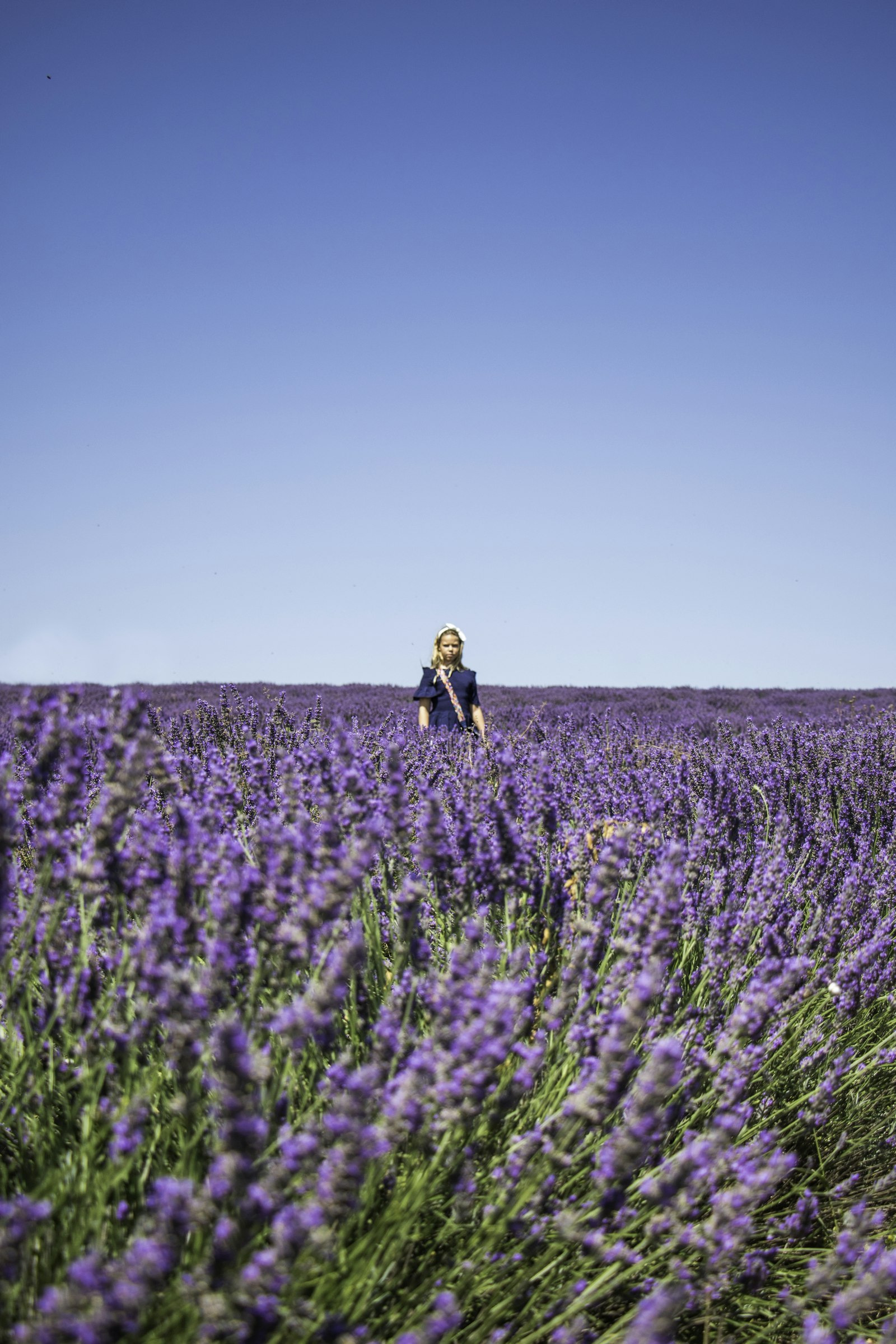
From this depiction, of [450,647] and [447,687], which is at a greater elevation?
[450,647]

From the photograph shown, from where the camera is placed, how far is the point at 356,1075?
0.93 metres

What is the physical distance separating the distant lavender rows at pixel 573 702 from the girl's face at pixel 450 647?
1.90m

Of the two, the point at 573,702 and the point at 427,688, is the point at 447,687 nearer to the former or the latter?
the point at 427,688

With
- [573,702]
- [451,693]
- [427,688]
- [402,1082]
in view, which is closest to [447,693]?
[427,688]

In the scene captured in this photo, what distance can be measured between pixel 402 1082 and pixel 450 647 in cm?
512

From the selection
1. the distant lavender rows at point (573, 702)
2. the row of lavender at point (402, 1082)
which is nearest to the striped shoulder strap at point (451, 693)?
the distant lavender rows at point (573, 702)

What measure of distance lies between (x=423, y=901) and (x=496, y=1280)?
3.43 feet

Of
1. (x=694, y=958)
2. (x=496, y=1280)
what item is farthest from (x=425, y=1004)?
(x=694, y=958)

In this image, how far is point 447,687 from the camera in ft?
19.3

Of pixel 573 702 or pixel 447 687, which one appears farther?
pixel 573 702

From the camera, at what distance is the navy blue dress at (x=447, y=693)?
604cm

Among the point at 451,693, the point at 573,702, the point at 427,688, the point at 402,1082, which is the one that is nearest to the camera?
the point at 402,1082

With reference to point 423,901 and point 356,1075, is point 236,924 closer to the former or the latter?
point 356,1075

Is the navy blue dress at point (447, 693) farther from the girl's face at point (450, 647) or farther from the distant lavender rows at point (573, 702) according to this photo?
the distant lavender rows at point (573, 702)
